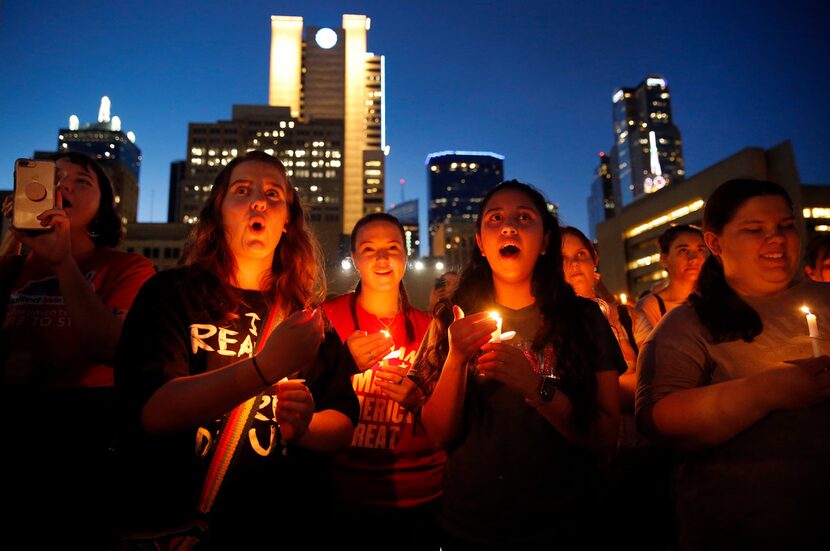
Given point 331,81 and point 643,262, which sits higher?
point 331,81

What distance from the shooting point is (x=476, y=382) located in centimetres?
267

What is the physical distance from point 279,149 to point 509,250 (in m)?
135

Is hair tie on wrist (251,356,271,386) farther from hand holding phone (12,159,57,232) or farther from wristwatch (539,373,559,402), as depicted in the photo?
hand holding phone (12,159,57,232)

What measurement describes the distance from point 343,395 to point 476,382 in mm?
805

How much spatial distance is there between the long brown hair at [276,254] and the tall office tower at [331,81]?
128 m

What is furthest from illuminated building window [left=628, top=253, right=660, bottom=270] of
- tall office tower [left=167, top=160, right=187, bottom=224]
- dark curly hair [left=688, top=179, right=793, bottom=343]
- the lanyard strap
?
tall office tower [left=167, top=160, right=187, bottom=224]

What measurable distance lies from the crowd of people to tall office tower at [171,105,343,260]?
124m

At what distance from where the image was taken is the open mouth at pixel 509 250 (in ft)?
9.45

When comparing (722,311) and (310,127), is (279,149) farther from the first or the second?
(722,311)

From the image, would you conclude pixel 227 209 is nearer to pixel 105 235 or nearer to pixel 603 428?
pixel 105 235

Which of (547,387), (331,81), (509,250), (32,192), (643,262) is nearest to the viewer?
(547,387)

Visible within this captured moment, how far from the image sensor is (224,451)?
189 centimetres

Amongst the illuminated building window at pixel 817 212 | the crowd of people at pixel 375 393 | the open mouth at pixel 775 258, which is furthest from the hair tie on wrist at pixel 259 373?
the illuminated building window at pixel 817 212

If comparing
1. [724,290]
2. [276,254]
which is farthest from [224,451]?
[724,290]
